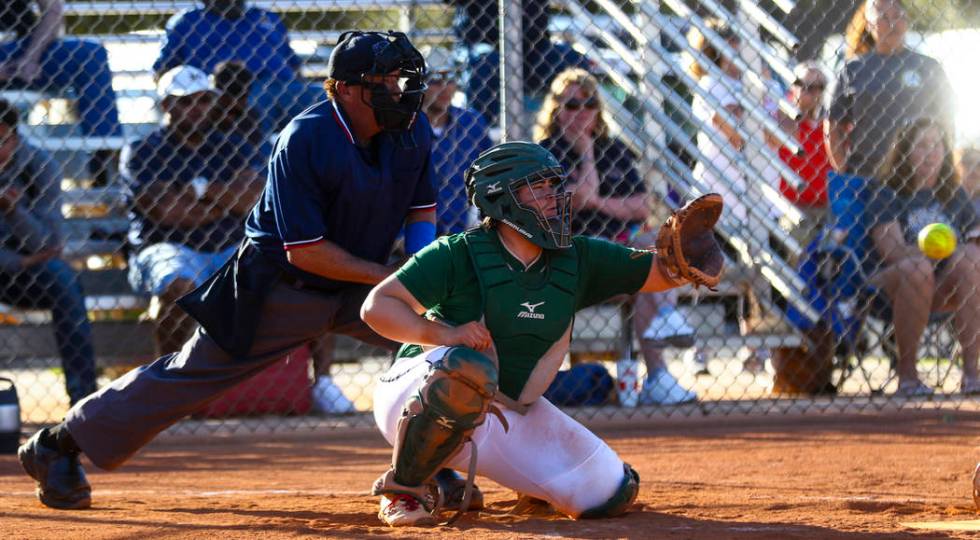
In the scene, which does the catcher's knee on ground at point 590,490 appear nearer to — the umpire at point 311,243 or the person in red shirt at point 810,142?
the umpire at point 311,243

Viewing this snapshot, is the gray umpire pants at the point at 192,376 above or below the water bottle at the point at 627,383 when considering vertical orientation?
above

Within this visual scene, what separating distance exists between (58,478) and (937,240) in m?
4.70

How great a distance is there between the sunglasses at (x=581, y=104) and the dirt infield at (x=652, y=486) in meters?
1.66

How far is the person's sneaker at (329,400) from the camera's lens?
706 cm

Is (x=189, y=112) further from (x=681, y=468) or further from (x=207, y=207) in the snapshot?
(x=681, y=468)

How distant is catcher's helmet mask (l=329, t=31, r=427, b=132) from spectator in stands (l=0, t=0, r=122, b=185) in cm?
377

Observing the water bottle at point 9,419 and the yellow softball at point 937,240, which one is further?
the yellow softball at point 937,240

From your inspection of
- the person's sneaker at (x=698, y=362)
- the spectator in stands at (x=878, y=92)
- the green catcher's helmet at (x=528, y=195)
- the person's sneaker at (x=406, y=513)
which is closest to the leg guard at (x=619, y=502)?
the person's sneaker at (x=406, y=513)

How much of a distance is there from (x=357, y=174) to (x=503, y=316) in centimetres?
68

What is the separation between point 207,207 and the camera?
6.87 metres

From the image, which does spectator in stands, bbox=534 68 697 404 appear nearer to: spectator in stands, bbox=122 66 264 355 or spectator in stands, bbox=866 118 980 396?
spectator in stands, bbox=866 118 980 396

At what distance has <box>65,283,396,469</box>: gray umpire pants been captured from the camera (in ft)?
13.8

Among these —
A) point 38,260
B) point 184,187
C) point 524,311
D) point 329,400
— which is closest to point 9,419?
point 38,260

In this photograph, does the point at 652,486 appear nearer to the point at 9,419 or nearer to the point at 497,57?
the point at 9,419
